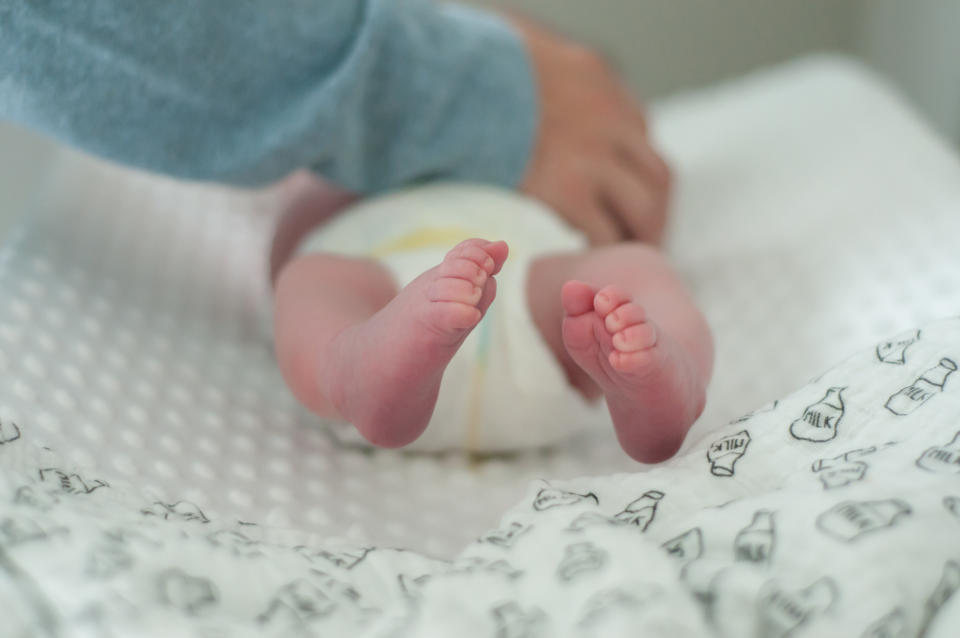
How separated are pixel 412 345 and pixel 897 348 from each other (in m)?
0.29

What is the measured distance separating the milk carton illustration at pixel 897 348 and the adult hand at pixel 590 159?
1.20 feet

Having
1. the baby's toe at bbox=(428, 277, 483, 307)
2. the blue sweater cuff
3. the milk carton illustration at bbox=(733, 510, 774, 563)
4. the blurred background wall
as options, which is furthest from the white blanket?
the blurred background wall

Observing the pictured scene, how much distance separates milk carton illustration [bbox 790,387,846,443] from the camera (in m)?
0.53

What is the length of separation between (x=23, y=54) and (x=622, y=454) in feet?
1.64

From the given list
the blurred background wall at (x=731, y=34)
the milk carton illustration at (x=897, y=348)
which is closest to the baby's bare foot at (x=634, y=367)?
the milk carton illustration at (x=897, y=348)

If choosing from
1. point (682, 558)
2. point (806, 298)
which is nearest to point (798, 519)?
point (682, 558)

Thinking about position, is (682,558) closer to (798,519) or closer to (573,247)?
(798,519)

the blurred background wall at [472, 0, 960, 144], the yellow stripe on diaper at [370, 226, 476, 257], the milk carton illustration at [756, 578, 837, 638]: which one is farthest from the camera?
the blurred background wall at [472, 0, 960, 144]

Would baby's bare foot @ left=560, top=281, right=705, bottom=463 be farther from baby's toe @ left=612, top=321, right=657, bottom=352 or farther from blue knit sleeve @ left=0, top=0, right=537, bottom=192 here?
blue knit sleeve @ left=0, top=0, right=537, bottom=192

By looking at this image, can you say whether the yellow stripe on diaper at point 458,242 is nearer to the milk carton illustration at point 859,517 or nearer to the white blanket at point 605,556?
the white blanket at point 605,556

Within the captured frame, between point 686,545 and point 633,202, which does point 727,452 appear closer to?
point 686,545

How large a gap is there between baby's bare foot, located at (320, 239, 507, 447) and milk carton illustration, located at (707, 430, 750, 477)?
0.15m

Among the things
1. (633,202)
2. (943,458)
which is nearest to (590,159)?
(633,202)

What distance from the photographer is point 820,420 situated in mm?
534
